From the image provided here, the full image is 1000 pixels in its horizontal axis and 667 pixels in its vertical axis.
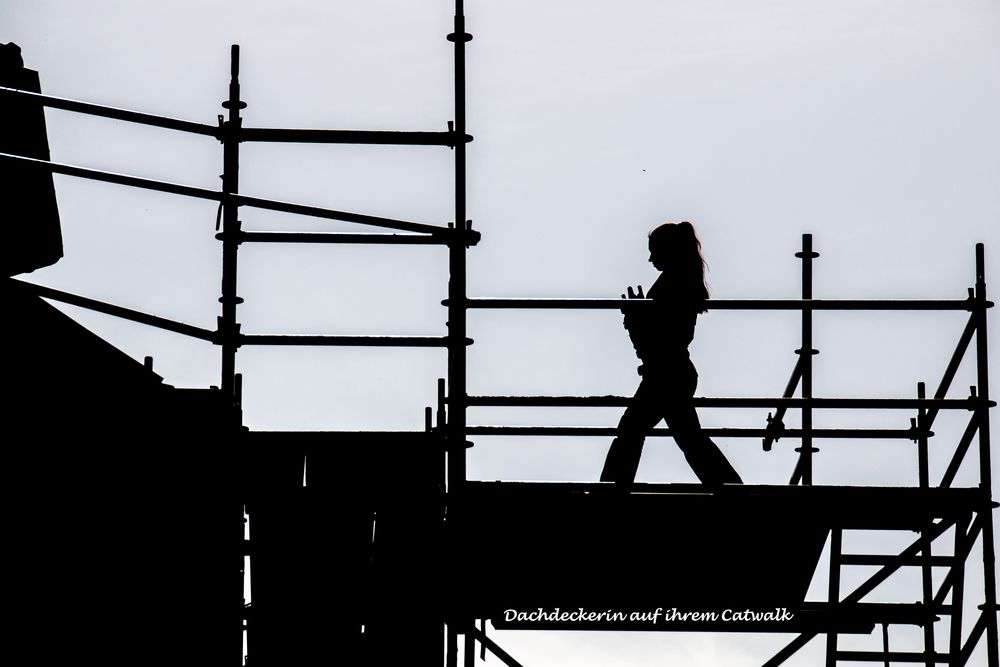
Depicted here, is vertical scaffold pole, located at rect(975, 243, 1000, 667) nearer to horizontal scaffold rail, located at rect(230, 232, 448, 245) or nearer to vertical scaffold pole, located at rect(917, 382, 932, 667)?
vertical scaffold pole, located at rect(917, 382, 932, 667)

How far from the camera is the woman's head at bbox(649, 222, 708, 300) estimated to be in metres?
7.04

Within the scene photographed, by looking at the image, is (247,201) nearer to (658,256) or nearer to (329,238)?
(329,238)

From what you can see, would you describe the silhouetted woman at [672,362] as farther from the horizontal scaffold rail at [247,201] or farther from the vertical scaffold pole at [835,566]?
the horizontal scaffold rail at [247,201]

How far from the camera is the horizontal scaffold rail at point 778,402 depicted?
23.7 ft

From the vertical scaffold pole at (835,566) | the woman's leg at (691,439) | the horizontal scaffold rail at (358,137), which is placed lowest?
the vertical scaffold pole at (835,566)

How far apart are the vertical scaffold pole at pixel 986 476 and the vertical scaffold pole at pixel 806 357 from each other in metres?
1.08

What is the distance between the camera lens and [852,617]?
7.05 meters

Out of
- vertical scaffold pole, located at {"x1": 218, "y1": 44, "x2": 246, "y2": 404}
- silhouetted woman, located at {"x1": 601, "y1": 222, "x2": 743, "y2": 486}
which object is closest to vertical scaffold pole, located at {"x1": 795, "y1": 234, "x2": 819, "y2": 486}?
silhouetted woman, located at {"x1": 601, "y1": 222, "x2": 743, "y2": 486}

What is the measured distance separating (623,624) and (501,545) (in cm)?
75

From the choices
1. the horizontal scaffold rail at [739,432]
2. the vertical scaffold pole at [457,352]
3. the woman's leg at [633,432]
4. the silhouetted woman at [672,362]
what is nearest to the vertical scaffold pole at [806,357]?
the horizontal scaffold rail at [739,432]

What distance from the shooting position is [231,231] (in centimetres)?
646

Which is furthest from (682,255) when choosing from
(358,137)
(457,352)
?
(358,137)

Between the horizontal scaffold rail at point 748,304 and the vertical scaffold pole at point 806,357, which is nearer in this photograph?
the horizontal scaffold rail at point 748,304

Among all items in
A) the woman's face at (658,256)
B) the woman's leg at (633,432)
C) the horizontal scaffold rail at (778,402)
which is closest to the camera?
the woman's leg at (633,432)
